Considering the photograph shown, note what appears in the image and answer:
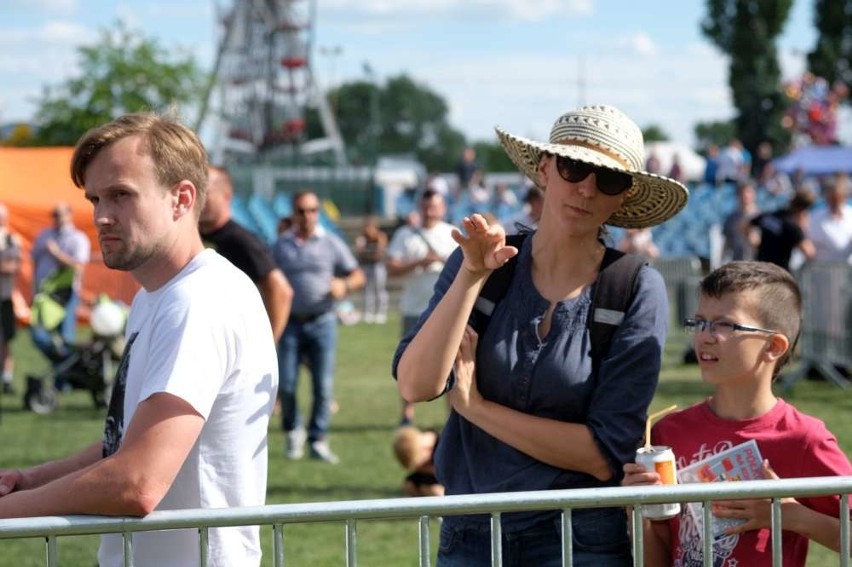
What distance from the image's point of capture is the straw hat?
10.6 feet

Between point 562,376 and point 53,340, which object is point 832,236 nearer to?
point 53,340

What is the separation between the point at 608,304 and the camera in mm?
3205

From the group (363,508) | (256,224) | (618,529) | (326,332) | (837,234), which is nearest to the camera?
(363,508)

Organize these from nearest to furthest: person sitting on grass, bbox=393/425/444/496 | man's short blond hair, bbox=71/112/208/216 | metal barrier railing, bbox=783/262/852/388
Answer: man's short blond hair, bbox=71/112/208/216 < person sitting on grass, bbox=393/425/444/496 < metal barrier railing, bbox=783/262/852/388

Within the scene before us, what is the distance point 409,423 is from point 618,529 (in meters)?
7.90

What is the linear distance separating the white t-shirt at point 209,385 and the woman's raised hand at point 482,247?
49 centimetres

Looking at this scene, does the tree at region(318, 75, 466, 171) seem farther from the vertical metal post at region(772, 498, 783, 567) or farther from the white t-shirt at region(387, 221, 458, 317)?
the vertical metal post at region(772, 498, 783, 567)

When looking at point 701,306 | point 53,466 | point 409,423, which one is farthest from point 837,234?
point 53,466

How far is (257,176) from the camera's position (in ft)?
146

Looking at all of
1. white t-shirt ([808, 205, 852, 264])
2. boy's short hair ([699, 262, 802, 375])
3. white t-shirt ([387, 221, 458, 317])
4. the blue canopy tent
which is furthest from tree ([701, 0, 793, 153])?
boy's short hair ([699, 262, 802, 375])

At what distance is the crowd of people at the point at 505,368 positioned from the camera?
2809mm

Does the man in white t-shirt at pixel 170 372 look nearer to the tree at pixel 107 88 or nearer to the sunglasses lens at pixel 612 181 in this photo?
the sunglasses lens at pixel 612 181

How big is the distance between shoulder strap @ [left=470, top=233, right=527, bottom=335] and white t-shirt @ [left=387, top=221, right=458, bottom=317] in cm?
649

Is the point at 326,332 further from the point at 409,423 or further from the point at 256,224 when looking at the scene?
the point at 256,224
